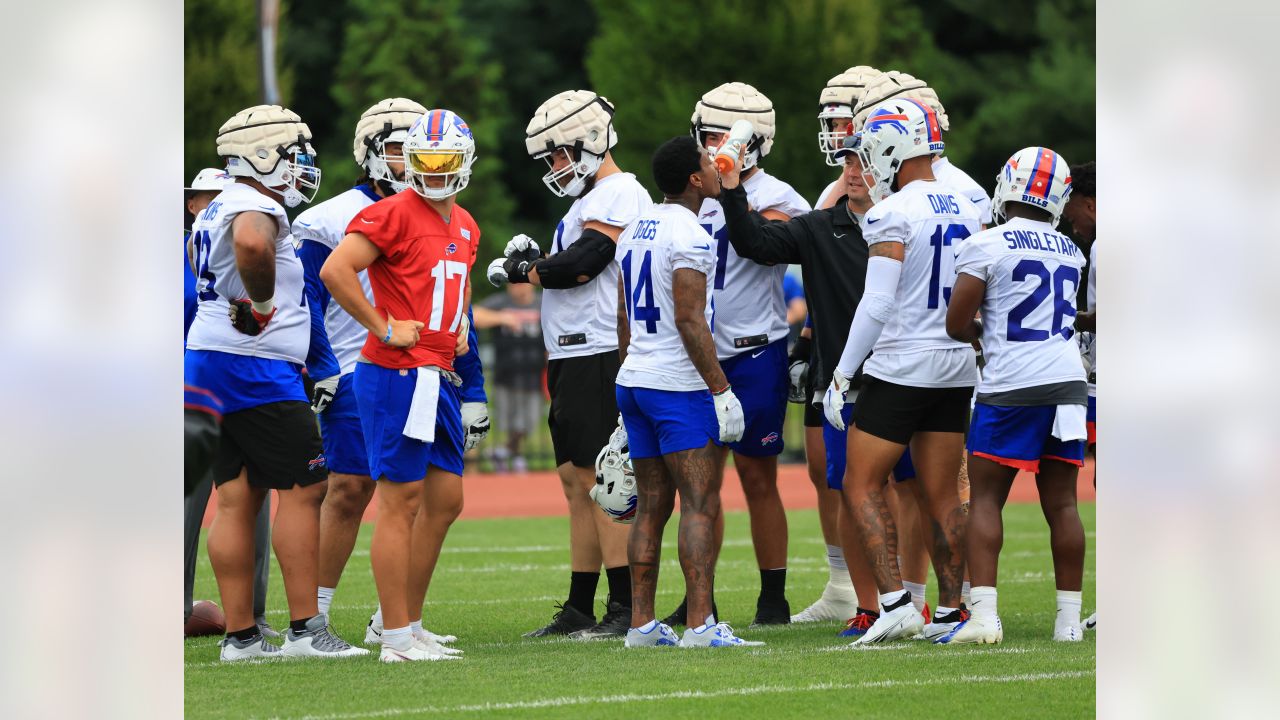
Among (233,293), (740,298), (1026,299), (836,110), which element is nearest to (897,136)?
(1026,299)

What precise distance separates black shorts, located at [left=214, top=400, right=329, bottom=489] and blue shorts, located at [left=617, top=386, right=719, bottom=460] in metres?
1.42

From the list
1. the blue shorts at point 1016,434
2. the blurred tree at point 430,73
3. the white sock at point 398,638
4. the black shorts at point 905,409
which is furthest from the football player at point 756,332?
the blurred tree at point 430,73

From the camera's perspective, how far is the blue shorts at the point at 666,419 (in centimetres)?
723

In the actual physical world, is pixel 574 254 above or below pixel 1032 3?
below

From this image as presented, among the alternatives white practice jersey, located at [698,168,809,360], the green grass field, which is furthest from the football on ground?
white practice jersey, located at [698,168,809,360]

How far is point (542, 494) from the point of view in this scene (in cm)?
1747

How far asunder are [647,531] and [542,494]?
33.4ft

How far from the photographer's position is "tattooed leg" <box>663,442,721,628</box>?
7.23 m
